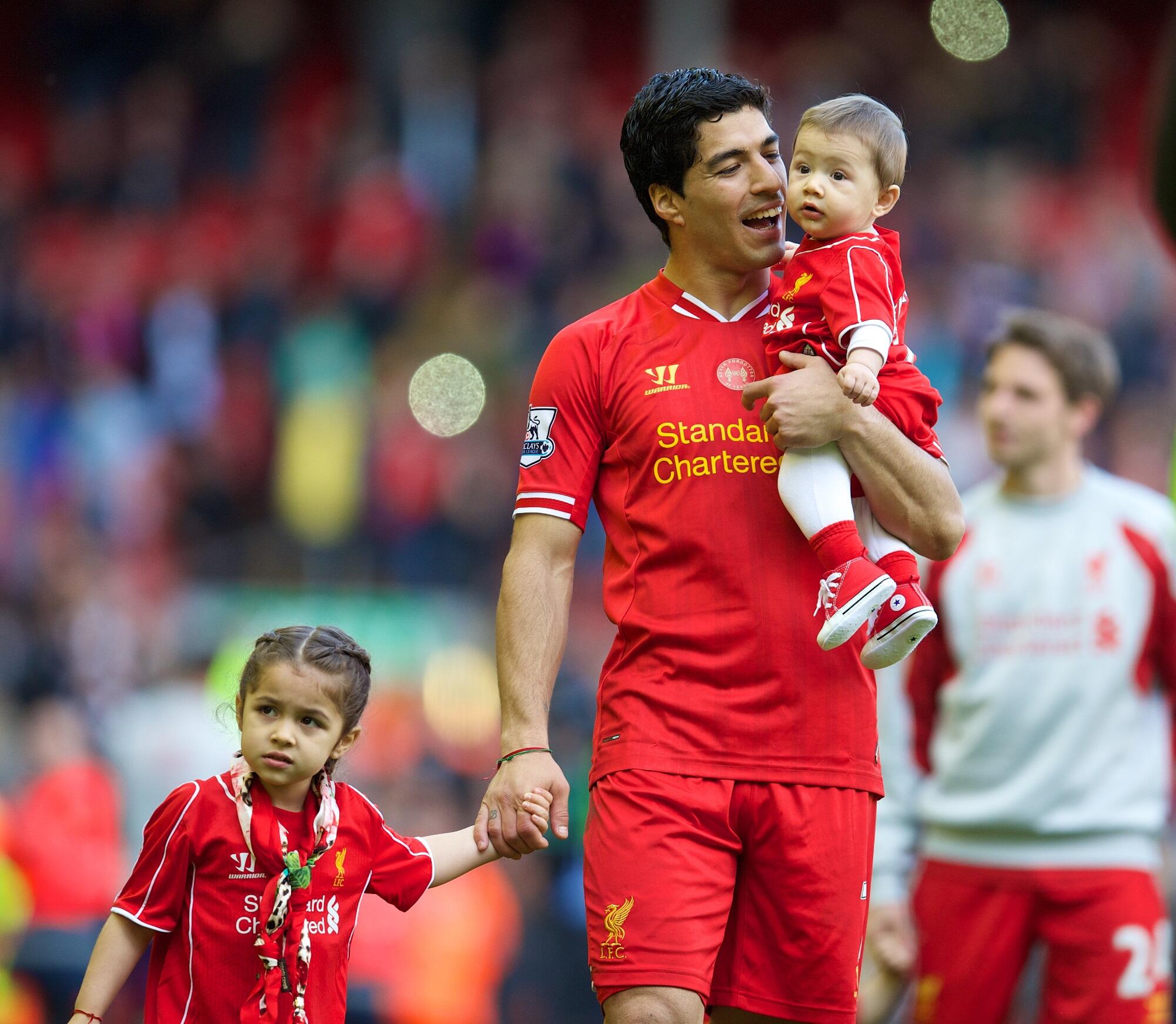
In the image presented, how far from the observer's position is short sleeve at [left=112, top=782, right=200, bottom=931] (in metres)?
3.48

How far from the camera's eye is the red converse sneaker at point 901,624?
345 centimetres

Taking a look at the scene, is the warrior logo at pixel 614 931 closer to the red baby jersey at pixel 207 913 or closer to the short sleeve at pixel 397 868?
the short sleeve at pixel 397 868

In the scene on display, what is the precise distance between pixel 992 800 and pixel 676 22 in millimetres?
11389

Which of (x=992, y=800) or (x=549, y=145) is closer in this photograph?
(x=992, y=800)

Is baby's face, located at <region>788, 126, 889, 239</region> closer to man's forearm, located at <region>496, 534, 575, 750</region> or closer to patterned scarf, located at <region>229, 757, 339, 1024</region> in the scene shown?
man's forearm, located at <region>496, 534, 575, 750</region>

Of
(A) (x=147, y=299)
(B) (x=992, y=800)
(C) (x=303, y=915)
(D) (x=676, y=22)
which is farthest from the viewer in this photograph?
(D) (x=676, y=22)

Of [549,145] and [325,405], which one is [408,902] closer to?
[325,405]

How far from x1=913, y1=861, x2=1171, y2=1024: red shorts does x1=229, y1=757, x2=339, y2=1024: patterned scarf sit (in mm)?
2470

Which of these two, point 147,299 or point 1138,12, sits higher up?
point 1138,12

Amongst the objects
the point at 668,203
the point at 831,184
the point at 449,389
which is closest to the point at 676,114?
the point at 668,203

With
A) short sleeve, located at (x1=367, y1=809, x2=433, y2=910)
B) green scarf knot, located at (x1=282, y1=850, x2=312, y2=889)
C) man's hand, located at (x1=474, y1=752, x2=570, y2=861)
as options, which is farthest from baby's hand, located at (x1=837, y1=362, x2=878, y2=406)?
green scarf knot, located at (x1=282, y1=850, x2=312, y2=889)

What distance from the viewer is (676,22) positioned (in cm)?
1541

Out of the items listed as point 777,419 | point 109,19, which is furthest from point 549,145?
point 777,419

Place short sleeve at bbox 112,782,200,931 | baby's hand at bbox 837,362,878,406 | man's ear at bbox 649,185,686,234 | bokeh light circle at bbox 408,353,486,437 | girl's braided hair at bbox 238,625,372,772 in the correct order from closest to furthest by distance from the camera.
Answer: baby's hand at bbox 837,362,878,406 → short sleeve at bbox 112,782,200,931 → girl's braided hair at bbox 238,625,372,772 → man's ear at bbox 649,185,686,234 → bokeh light circle at bbox 408,353,486,437
